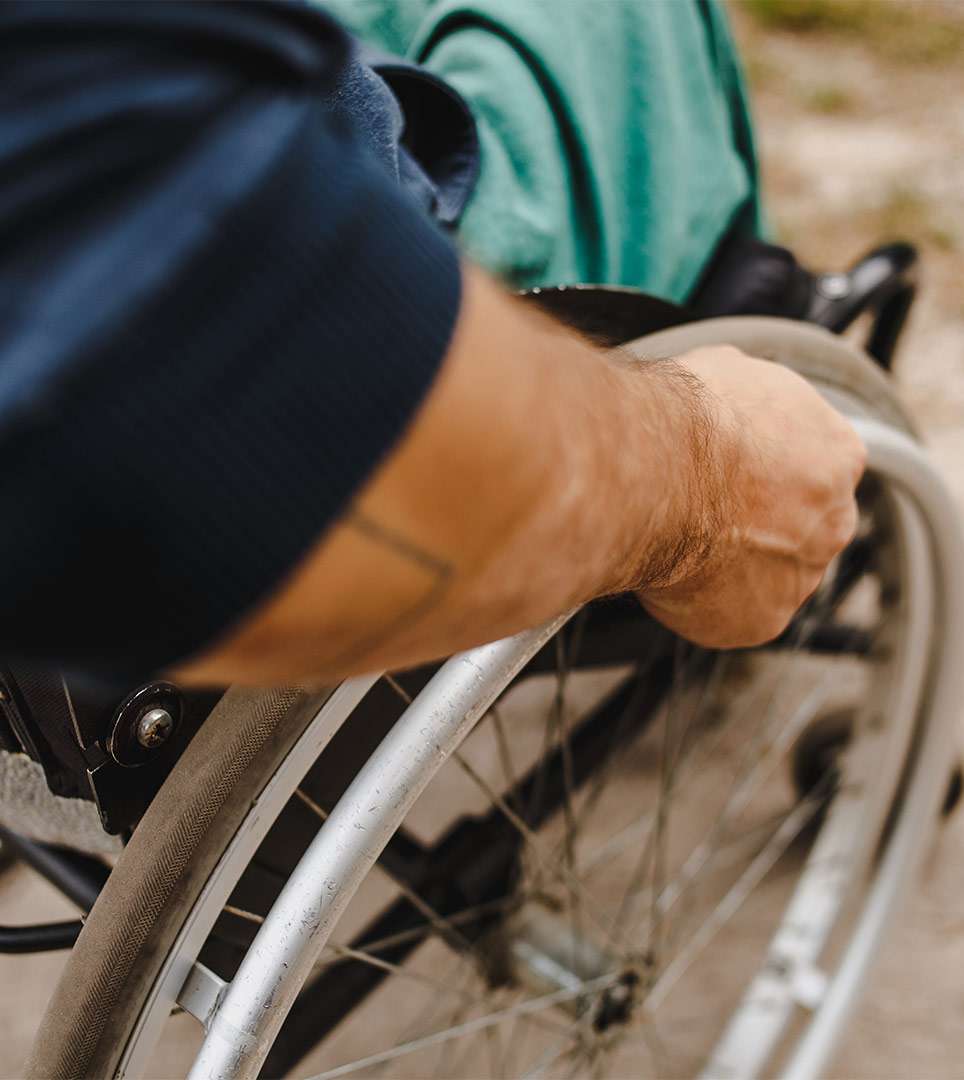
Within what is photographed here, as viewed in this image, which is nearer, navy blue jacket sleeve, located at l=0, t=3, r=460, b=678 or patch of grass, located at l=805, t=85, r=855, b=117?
navy blue jacket sleeve, located at l=0, t=3, r=460, b=678

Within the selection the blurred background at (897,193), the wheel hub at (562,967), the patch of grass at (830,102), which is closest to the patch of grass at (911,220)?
the blurred background at (897,193)

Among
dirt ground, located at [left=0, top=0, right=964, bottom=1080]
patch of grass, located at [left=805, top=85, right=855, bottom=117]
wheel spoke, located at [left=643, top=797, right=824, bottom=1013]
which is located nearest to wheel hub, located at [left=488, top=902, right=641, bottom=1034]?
wheel spoke, located at [left=643, top=797, right=824, bottom=1013]

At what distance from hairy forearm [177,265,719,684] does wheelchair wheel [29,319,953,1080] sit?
15 cm

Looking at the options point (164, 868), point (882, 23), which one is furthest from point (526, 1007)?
point (882, 23)

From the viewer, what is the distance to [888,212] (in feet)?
6.35

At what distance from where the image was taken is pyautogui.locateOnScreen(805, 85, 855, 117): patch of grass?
7.12 feet

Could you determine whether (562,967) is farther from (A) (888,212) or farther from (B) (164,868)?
(A) (888,212)

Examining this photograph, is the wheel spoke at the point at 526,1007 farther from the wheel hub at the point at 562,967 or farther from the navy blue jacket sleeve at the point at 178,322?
the navy blue jacket sleeve at the point at 178,322

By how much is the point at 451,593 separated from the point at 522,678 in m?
0.52

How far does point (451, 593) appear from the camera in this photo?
13.5 inches

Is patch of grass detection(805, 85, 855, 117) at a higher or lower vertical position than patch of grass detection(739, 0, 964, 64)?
lower

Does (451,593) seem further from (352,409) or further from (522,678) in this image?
(522,678)

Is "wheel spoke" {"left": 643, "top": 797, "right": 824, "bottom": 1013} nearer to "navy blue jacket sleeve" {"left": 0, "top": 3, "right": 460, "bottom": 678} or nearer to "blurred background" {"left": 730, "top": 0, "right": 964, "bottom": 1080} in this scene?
"blurred background" {"left": 730, "top": 0, "right": 964, "bottom": 1080}

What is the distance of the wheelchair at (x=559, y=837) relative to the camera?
0.50 meters
